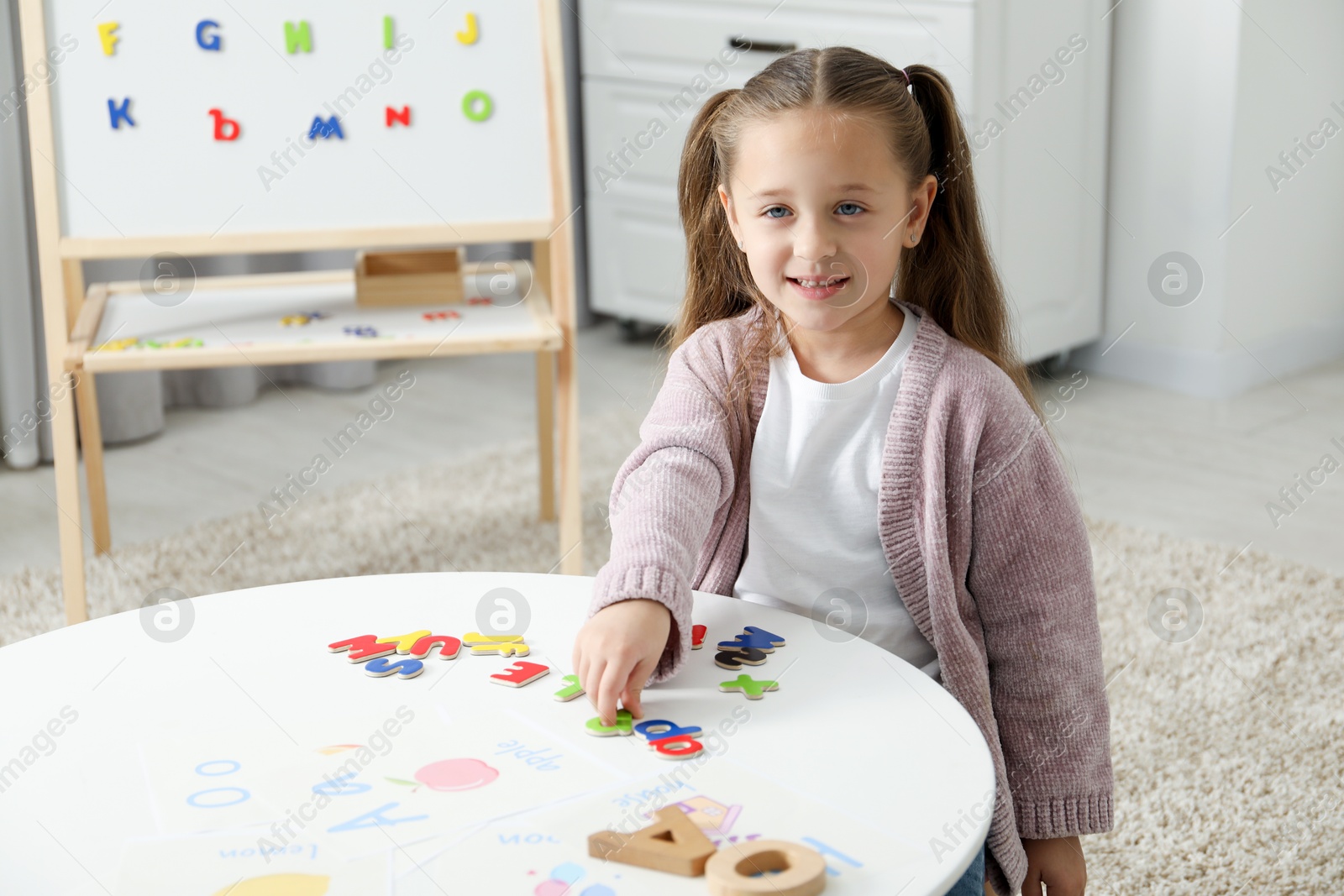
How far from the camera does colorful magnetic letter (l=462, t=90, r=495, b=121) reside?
1.65m

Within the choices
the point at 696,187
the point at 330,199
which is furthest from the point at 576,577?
the point at 330,199

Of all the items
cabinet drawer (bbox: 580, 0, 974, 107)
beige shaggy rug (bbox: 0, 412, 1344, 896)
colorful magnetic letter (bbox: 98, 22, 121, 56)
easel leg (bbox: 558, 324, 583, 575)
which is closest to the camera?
beige shaggy rug (bbox: 0, 412, 1344, 896)

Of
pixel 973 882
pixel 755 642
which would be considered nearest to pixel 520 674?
pixel 755 642

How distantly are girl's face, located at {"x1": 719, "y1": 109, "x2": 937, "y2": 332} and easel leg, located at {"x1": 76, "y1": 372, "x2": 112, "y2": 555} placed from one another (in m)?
1.28

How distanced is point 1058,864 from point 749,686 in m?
0.34

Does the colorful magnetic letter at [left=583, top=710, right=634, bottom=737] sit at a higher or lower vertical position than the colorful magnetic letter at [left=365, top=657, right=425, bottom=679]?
lower

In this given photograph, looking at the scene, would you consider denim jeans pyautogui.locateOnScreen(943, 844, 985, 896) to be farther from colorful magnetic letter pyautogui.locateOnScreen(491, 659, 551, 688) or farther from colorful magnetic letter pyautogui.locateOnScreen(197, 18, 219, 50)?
colorful magnetic letter pyautogui.locateOnScreen(197, 18, 219, 50)

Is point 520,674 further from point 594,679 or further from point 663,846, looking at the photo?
point 663,846


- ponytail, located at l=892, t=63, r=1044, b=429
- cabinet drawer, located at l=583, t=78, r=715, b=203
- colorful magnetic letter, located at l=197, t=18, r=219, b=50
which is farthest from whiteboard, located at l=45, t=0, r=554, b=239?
cabinet drawer, located at l=583, t=78, r=715, b=203

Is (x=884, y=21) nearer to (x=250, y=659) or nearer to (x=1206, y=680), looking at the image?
(x=1206, y=680)

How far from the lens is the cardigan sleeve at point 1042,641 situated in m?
0.90

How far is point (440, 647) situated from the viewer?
0.81 m

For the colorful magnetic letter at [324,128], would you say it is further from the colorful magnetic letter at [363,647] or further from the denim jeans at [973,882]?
the denim jeans at [973,882]

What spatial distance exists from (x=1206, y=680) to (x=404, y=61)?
1221mm
